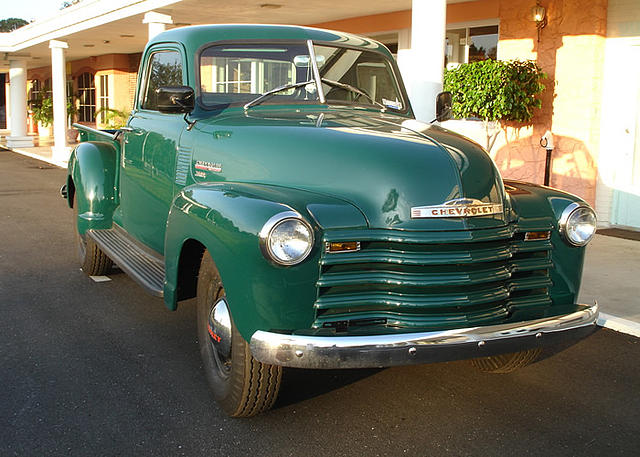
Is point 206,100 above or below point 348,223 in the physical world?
above

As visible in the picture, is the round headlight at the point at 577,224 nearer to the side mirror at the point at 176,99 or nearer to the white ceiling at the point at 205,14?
the side mirror at the point at 176,99

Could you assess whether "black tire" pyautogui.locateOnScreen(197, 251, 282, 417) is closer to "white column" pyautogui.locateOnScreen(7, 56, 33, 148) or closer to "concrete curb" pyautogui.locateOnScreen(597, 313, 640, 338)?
"concrete curb" pyautogui.locateOnScreen(597, 313, 640, 338)

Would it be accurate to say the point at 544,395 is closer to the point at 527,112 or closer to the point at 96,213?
the point at 96,213

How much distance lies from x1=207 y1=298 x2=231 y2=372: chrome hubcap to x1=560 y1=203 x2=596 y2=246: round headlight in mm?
1694

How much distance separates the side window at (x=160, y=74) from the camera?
4.52 meters

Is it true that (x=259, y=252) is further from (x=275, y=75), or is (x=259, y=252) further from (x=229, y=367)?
(x=275, y=75)

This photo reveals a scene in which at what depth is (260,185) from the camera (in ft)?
11.0

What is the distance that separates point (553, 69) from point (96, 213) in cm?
641

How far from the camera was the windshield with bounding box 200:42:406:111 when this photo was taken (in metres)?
4.25

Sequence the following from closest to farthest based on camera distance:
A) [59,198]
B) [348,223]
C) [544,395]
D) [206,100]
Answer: [348,223]
[544,395]
[206,100]
[59,198]

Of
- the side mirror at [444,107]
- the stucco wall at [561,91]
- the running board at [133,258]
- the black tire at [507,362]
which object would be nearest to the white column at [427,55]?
the side mirror at [444,107]

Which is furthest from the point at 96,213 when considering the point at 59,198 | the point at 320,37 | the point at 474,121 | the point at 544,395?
the point at 59,198

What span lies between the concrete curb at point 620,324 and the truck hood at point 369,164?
6.81ft

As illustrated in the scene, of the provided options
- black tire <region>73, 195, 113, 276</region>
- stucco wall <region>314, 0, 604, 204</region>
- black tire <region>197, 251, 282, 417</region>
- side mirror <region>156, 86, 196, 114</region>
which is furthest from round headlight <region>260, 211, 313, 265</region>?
stucco wall <region>314, 0, 604, 204</region>
